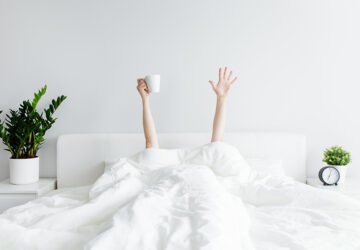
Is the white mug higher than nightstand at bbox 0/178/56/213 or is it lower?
higher

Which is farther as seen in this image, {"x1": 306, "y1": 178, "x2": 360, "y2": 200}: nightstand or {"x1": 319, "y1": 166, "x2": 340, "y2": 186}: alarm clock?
{"x1": 319, "y1": 166, "x2": 340, "y2": 186}: alarm clock

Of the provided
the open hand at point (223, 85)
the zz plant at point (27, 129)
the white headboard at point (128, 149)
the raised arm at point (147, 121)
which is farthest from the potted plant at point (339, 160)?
the zz plant at point (27, 129)

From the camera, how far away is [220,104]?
8.39 ft

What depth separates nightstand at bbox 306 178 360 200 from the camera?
7.70 feet

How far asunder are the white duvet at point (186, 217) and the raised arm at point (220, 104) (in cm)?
38

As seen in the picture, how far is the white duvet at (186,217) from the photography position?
102 centimetres

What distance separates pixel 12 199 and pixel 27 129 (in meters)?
0.51

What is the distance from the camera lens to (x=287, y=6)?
9.21ft

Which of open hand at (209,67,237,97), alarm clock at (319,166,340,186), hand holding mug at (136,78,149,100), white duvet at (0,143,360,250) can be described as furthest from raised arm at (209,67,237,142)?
alarm clock at (319,166,340,186)

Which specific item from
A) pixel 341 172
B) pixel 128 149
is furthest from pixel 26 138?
pixel 341 172

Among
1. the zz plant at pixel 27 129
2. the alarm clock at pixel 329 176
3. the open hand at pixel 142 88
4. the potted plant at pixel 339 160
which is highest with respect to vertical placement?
the open hand at pixel 142 88

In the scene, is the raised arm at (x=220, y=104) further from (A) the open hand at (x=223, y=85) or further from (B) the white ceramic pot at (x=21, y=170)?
(B) the white ceramic pot at (x=21, y=170)

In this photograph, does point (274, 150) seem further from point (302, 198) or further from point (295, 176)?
point (302, 198)

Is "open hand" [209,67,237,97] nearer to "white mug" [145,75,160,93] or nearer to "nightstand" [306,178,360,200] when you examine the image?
"white mug" [145,75,160,93]
